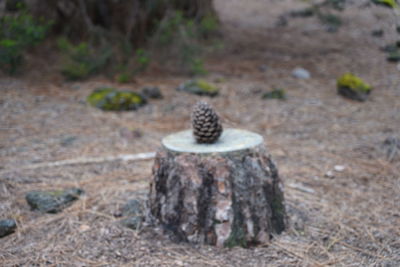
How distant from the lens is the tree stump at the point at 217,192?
2.57 m

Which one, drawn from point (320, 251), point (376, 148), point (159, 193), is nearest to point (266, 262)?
point (320, 251)

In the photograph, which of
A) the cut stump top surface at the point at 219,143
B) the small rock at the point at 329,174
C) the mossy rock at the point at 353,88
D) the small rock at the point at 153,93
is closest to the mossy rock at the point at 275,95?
the mossy rock at the point at 353,88

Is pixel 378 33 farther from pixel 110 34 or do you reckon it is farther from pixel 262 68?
pixel 110 34

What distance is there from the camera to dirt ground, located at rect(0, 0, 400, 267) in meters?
2.60

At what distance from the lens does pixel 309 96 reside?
6.36m

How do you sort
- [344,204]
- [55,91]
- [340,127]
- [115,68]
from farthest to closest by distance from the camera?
[115,68] → [55,91] → [340,127] → [344,204]

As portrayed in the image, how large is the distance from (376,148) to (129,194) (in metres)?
2.64

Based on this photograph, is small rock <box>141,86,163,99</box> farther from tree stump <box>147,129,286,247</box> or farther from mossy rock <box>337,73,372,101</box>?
tree stump <box>147,129,286,247</box>

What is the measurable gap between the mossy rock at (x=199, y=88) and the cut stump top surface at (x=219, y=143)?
3.34m

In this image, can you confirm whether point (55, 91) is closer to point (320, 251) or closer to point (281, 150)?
point (281, 150)

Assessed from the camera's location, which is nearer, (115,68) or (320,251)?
(320,251)

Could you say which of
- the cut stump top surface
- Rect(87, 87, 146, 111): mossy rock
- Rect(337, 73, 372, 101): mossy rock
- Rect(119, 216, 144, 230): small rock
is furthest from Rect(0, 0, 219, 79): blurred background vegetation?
Rect(119, 216, 144, 230): small rock

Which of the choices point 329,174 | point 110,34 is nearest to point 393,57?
point 329,174

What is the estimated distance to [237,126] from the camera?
17.1 ft
